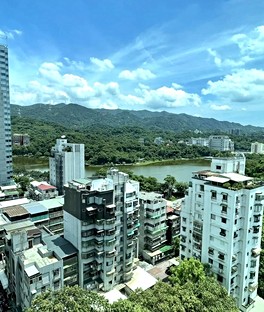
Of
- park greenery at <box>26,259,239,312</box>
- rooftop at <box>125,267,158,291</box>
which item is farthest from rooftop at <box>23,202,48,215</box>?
park greenery at <box>26,259,239,312</box>

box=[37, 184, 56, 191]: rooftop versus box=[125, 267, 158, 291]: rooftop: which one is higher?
box=[37, 184, 56, 191]: rooftop

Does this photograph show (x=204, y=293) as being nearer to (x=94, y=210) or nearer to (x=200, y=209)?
(x=200, y=209)

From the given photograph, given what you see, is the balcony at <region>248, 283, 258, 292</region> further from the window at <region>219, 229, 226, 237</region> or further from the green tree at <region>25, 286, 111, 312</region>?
the green tree at <region>25, 286, 111, 312</region>

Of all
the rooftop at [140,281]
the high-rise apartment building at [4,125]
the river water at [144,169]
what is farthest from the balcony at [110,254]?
the river water at [144,169]

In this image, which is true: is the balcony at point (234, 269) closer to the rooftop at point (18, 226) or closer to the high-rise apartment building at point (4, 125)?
the rooftop at point (18, 226)

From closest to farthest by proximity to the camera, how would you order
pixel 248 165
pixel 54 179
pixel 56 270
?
pixel 56 270 < pixel 54 179 < pixel 248 165

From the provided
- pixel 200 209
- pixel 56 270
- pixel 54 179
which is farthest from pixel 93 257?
pixel 54 179

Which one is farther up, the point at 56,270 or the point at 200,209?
the point at 200,209
